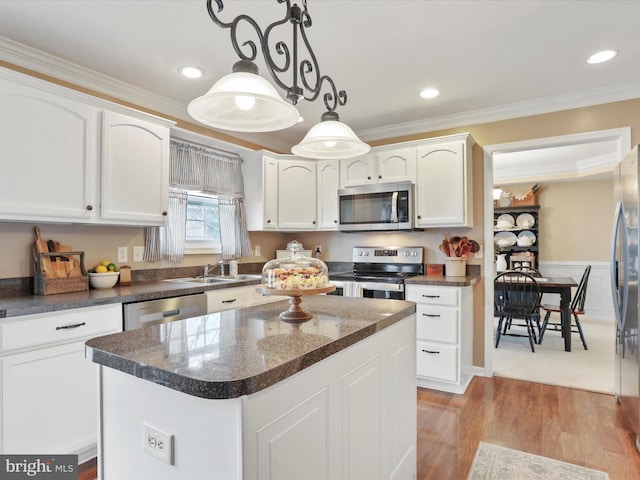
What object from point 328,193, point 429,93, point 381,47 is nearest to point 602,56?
point 429,93

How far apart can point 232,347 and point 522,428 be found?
2.27 meters

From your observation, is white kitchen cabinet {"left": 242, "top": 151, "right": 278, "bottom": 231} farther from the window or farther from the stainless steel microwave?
the stainless steel microwave

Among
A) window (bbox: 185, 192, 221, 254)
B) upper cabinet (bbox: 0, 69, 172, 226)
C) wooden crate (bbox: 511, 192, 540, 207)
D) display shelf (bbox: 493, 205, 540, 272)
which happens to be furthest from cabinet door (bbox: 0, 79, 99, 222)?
wooden crate (bbox: 511, 192, 540, 207)

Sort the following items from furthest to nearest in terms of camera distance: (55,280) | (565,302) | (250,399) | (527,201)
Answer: (527,201)
(565,302)
(55,280)
(250,399)

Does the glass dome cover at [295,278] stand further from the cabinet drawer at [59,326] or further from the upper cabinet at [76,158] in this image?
the upper cabinet at [76,158]

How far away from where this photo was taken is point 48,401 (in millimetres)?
1935

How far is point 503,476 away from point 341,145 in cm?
190

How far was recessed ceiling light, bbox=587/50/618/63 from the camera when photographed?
2441 mm

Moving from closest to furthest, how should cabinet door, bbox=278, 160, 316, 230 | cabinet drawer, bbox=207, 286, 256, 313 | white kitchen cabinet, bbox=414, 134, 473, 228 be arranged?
cabinet drawer, bbox=207, 286, 256, 313
white kitchen cabinet, bbox=414, 134, 473, 228
cabinet door, bbox=278, 160, 316, 230

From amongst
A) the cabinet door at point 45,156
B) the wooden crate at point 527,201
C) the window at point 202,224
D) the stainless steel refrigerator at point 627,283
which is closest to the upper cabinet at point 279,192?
the window at point 202,224

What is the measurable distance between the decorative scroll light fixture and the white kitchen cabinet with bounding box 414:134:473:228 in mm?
1774

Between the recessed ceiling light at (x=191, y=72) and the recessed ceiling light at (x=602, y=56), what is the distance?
2.63 meters

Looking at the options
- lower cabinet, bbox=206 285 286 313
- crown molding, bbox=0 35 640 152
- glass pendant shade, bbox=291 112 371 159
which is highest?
crown molding, bbox=0 35 640 152

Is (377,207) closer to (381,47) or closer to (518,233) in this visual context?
(381,47)
